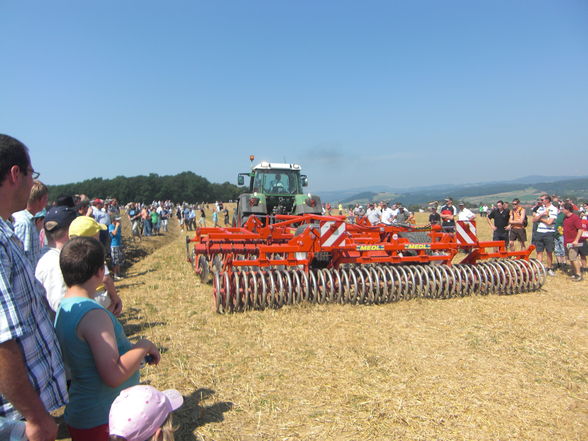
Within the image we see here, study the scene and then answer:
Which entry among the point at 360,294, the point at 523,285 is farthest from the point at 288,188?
the point at 523,285

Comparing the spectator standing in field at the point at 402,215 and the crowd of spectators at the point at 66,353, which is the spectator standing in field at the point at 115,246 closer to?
the crowd of spectators at the point at 66,353

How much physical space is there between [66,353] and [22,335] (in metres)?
0.42

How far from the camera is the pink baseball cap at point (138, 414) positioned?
51.6 inches

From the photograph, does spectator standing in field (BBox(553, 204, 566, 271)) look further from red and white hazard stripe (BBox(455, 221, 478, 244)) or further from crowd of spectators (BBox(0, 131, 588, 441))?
crowd of spectators (BBox(0, 131, 588, 441))

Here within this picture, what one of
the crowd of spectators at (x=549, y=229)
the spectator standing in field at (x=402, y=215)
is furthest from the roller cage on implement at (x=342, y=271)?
the spectator standing in field at (x=402, y=215)

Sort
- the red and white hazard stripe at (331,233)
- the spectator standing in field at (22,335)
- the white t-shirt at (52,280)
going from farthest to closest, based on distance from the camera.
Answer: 1. the red and white hazard stripe at (331,233)
2. the white t-shirt at (52,280)
3. the spectator standing in field at (22,335)

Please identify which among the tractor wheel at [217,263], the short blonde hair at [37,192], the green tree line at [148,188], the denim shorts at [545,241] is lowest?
the denim shorts at [545,241]

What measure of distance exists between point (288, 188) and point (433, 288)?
4.91 metres

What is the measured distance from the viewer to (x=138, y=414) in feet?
4.35

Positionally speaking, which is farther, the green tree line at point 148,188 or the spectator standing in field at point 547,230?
the green tree line at point 148,188

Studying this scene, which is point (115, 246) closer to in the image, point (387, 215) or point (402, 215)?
point (387, 215)

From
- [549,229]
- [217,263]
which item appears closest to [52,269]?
[217,263]

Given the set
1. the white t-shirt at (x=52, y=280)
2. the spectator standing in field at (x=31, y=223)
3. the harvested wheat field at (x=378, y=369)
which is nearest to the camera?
the white t-shirt at (x=52, y=280)

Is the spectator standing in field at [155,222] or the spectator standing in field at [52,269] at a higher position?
the spectator standing in field at [52,269]
